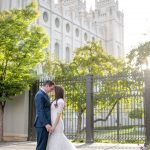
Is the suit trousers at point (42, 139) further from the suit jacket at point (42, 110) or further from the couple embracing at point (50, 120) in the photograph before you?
the suit jacket at point (42, 110)

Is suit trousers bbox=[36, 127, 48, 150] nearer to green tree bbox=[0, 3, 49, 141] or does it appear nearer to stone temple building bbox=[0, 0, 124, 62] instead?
green tree bbox=[0, 3, 49, 141]

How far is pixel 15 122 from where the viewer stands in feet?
39.2

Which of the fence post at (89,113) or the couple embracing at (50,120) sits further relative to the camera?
the fence post at (89,113)

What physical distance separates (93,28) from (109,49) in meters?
7.84

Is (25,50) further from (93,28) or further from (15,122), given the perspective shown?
(93,28)

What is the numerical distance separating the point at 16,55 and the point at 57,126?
659 cm

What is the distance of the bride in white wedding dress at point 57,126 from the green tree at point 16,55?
5913mm

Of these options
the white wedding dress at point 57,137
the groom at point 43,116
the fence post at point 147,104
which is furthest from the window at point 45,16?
the white wedding dress at point 57,137

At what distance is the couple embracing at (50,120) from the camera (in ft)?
18.0

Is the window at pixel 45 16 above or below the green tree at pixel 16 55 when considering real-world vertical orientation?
above

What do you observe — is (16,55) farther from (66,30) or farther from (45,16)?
(66,30)

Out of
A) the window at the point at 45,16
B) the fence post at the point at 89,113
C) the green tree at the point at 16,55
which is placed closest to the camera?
the fence post at the point at 89,113

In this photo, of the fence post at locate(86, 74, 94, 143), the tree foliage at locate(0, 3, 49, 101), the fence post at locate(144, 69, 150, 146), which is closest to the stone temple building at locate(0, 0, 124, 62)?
the tree foliage at locate(0, 3, 49, 101)

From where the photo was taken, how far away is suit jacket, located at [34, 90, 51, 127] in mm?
5480
